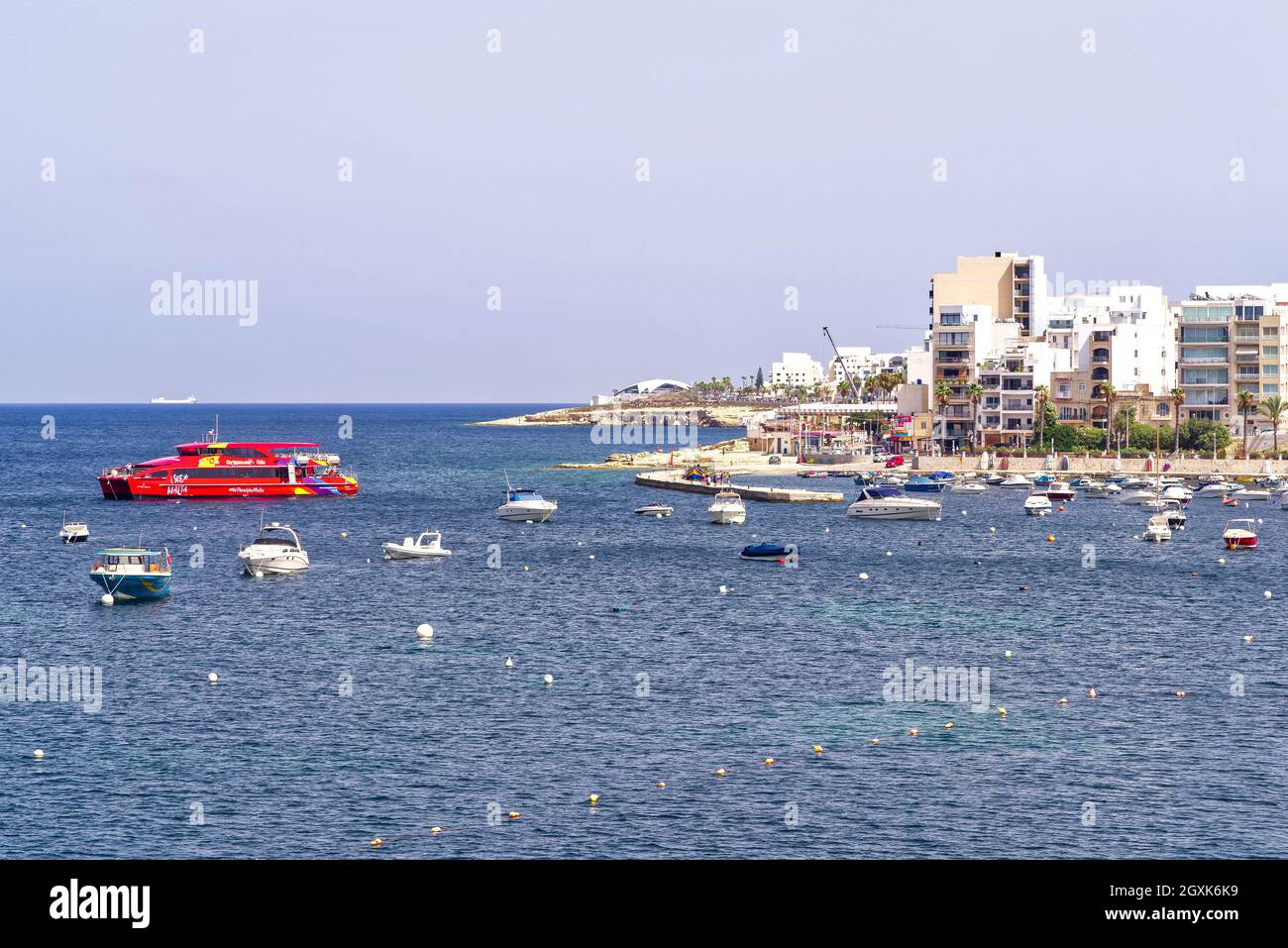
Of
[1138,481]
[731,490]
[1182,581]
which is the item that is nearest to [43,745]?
[1182,581]

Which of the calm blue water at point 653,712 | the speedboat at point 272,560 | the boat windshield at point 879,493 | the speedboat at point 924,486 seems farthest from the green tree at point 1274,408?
the speedboat at point 272,560

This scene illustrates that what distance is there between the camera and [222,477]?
178625 mm

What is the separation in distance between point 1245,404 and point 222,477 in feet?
442

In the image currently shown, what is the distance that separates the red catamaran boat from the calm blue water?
204 feet

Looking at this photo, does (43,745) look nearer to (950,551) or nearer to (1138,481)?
(950,551)

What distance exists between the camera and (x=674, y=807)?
43.2 metres

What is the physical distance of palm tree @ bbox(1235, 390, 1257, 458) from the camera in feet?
631

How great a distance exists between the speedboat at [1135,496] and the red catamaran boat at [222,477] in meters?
94.2

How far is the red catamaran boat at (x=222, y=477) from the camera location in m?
176

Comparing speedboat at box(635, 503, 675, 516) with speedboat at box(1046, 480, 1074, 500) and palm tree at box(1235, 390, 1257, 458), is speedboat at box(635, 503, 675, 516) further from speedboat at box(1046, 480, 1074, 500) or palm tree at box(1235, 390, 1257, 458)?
palm tree at box(1235, 390, 1257, 458)

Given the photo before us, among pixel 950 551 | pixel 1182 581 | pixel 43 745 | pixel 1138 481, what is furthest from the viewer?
pixel 1138 481

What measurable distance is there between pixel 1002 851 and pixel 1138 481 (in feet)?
480

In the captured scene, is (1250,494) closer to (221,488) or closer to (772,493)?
(772,493)
